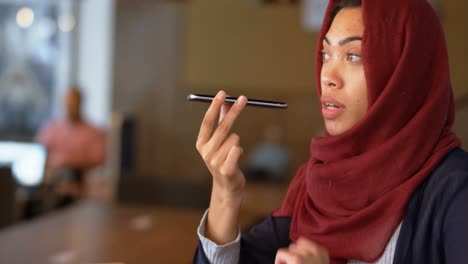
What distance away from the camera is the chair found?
3125 mm

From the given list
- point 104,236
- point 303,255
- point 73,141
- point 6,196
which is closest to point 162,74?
point 73,141

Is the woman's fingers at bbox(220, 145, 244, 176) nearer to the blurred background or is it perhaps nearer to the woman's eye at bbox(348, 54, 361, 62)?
the woman's eye at bbox(348, 54, 361, 62)

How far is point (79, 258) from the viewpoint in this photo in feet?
7.82

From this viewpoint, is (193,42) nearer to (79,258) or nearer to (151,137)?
(151,137)

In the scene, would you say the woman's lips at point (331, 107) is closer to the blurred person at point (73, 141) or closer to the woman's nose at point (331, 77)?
the woman's nose at point (331, 77)

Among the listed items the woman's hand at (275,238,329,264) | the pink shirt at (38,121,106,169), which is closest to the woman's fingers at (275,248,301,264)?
the woman's hand at (275,238,329,264)

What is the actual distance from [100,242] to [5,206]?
2.50ft

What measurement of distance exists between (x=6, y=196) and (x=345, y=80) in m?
2.36

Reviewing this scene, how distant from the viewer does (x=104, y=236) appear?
9.17ft

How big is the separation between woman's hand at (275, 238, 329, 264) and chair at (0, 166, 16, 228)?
235 cm

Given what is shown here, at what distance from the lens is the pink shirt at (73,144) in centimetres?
518

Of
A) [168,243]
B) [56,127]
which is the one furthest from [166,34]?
[168,243]

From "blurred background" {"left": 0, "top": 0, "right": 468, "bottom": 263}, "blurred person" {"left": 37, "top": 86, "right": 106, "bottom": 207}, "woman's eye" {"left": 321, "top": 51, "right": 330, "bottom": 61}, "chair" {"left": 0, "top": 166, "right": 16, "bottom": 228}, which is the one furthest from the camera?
"blurred background" {"left": 0, "top": 0, "right": 468, "bottom": 263}

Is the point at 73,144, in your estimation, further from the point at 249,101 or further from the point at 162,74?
the point at 249,101
